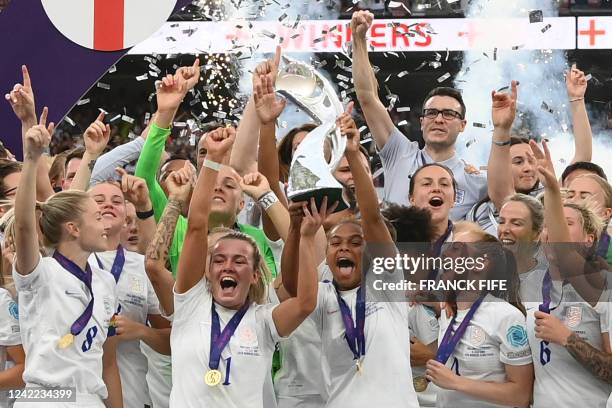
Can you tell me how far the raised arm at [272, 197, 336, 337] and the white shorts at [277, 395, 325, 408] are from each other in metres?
0.34

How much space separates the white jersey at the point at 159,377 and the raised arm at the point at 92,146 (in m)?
0.78

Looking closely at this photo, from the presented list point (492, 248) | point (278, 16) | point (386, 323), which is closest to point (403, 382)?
point (386, 323)

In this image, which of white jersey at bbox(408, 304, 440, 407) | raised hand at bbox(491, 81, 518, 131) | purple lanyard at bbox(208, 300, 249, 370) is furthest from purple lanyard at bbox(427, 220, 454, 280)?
purple lanyard at bbox(208, 300, 249, 370)

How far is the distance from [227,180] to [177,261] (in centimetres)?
39

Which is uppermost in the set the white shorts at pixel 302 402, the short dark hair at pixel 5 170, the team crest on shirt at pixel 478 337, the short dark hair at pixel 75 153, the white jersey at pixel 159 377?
the short dark hair at pixel 75 153

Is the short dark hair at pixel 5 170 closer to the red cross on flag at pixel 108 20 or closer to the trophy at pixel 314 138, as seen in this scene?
the red cross on flag at pixel 108 20

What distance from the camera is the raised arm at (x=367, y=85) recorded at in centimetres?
491

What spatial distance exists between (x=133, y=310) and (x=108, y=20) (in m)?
1.27

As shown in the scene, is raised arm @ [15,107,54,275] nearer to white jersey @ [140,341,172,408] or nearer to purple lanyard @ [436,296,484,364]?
white jersey @ [140,341,172,408]

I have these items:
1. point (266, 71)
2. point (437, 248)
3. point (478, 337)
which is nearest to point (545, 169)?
point (437, 248)

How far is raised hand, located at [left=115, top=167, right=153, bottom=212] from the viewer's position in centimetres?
486

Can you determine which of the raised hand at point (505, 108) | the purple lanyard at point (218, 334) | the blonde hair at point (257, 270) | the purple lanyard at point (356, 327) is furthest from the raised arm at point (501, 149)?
the purple lanyard at point (218, 334)

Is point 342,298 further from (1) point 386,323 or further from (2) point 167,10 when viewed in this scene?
(2) point 167,10

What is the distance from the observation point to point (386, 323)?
4.61 m
